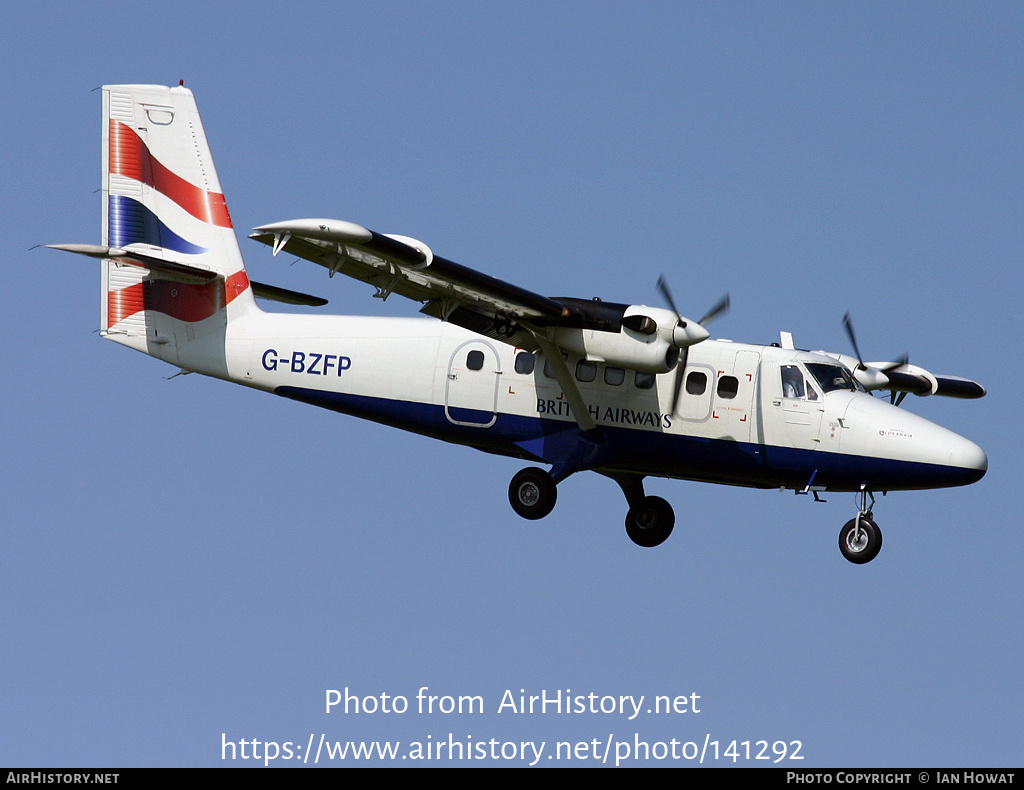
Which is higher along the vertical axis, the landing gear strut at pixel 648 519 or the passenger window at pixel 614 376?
the passenger window at pixel 614 376

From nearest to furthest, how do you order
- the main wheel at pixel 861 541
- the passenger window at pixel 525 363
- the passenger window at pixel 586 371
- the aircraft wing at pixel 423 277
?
the aircraft wing at pixel 423 277 → the main wheel at pixel 861 541 → the passenger window at pixel 586 371 → the passenger window at pixel 525 363

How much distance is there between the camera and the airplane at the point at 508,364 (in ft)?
64.3

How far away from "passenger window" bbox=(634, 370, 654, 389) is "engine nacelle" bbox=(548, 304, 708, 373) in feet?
2.77

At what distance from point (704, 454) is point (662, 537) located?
2.10m

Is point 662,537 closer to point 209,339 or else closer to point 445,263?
point 445,263

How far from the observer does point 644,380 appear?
20.5m

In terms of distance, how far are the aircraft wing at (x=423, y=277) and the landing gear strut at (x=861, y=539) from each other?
185 inches

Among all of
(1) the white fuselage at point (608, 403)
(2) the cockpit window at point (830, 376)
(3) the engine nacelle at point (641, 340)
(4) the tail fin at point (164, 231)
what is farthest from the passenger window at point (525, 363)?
(4) the tail fin at point (164, 231)

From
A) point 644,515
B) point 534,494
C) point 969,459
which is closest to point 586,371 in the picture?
point 534,494

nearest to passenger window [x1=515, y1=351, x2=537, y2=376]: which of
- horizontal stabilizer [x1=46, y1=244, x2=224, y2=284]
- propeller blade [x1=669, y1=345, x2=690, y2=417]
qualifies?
propeller blade [x1=669, y1=345, x2=690, y2=417]

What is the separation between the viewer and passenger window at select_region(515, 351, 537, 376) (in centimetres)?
2095

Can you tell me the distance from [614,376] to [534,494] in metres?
2.06

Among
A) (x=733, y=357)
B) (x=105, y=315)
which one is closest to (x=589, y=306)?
(x=733, y=357)

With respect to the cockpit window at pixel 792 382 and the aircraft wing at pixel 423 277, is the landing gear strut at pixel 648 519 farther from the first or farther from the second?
the aircraft wing at pixel 423 277
